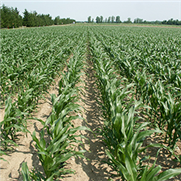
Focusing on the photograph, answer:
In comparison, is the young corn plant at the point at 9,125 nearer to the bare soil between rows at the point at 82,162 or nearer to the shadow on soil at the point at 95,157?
the bare soil between rows at the point at 82,162

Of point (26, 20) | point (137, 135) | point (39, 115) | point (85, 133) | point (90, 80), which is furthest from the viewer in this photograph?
point (26, 20)

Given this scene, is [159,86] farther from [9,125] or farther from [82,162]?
[9,125]

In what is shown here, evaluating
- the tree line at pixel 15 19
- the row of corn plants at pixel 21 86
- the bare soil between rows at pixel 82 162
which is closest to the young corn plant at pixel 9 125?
the row of corn plants at pixel 21 86

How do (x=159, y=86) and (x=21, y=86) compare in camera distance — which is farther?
(x=21, y=86)

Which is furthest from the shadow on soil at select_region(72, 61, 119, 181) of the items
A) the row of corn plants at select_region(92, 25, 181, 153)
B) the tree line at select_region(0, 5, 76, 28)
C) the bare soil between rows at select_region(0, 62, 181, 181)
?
the tree line at select_region(0, 5, 76, 28)

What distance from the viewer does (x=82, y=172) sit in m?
2.31

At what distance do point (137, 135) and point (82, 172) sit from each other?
113 cm

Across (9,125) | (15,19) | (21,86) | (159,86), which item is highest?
(15,19)

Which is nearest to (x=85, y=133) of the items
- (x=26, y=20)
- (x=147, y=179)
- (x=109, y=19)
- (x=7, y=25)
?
(x=147, y=179)

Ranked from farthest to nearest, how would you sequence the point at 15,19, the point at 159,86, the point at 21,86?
the point at 15,19
the point at 21,86
the point at 159,86

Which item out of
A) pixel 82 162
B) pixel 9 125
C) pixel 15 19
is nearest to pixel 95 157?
pixel 82 162

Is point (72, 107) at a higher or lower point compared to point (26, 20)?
lower

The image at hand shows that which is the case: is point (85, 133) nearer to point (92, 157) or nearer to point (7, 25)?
point (92, 157)

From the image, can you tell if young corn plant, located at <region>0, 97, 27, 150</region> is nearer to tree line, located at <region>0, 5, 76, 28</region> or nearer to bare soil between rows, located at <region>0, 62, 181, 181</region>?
bare soil between rows, located at <region>0, 62, 181, 181</region>
